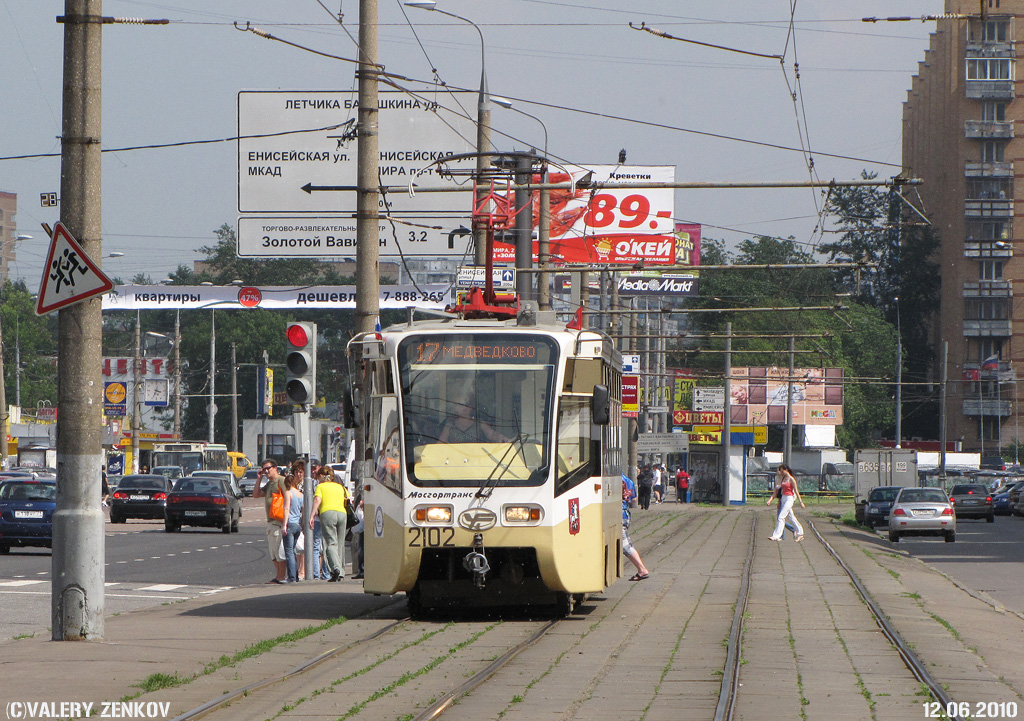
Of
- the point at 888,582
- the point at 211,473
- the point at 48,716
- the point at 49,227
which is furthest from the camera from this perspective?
the point at 211,473

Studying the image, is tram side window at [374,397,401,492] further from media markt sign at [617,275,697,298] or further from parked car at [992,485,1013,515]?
parked car at [992,485,1013,515]

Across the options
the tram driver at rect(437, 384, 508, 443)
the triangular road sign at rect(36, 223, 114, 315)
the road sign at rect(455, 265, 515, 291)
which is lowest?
the tram driver at rect(437, 384, 508, 443)

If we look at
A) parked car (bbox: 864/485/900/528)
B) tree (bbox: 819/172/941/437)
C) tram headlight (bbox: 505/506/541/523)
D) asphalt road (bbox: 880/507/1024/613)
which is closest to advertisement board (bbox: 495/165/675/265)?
parked car (bbox: 864/485/900/528)

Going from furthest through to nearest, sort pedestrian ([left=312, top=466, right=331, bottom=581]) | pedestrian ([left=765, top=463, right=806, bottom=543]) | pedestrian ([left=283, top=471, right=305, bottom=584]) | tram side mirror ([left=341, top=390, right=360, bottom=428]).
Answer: pedestrian ([left=765, top=463, right=806, bottom=543]) → pedestrian ([left=312, top=466, right=331, bottom=581]) → pedestrian ([left=283, top=471, right=305, bottom=584]) → tram side mirror ([left=341, top=390, right=360, bottom=428])

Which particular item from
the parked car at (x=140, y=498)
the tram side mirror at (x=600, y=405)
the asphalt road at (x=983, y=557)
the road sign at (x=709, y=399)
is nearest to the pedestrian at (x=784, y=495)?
the asphalt road at (x=983, y=557)

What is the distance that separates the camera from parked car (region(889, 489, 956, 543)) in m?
36.8

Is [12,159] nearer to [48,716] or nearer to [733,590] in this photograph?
[733,590]

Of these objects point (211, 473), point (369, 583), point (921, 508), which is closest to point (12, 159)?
point (369, 583)

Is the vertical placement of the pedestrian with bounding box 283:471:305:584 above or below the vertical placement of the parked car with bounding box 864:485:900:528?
above

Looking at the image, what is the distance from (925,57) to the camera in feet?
375

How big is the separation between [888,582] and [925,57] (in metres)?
101

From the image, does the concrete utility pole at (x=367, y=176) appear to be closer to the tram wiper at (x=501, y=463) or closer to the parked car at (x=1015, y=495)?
the tram wiper at (x=501, y=463)

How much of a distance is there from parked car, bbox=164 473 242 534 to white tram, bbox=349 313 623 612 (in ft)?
80.1

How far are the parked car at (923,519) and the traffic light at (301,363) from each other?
74.8 ft
